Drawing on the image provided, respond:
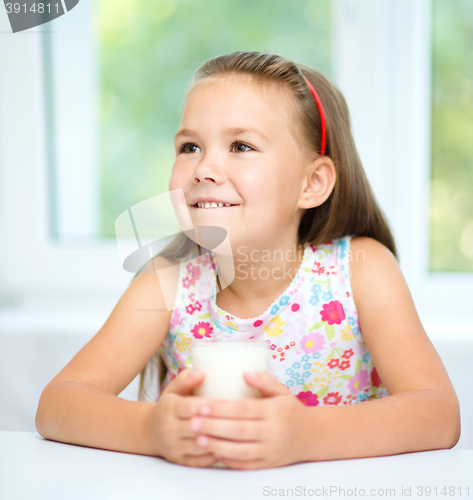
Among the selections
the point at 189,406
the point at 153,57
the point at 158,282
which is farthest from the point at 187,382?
the point at 153,57

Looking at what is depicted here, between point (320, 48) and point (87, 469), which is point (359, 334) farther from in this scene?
point (320, 48)

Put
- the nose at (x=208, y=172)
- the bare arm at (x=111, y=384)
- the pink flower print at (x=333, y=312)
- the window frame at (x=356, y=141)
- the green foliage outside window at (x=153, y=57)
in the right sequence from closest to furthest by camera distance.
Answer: the bare arm at (x=111, y=384)
the nose at (x=208, y=172)
the pink flower print at (x=333, y=312)
the window frame at (x=356, y=141)
the green foliage outside window at (x=153, y=57)

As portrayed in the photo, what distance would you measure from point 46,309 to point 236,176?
89 cm

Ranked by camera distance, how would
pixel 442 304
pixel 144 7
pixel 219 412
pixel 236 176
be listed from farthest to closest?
pixel 144 7
pixel 442 304
pixel 236 176
pixel 219 412

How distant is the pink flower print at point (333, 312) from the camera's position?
2.93ft

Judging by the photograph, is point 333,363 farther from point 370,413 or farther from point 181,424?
point 181,424

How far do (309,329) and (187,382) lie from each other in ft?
1.44

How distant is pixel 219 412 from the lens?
473 mm

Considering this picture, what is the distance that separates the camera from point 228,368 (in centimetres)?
49

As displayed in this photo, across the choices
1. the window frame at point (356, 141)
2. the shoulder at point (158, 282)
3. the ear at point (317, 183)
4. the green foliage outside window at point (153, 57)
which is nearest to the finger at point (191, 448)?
the shoulder at point (158, 282)

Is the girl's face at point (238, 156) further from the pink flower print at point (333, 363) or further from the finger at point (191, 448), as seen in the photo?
the finger at point (191, 448)

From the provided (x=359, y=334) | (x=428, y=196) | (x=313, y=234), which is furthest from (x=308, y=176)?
(x=428, y=196)

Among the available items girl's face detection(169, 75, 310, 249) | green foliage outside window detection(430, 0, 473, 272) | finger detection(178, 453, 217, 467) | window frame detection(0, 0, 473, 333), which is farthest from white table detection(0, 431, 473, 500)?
green foliage outside window detection(430, 0, 473, 272)

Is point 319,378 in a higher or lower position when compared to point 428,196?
lower
